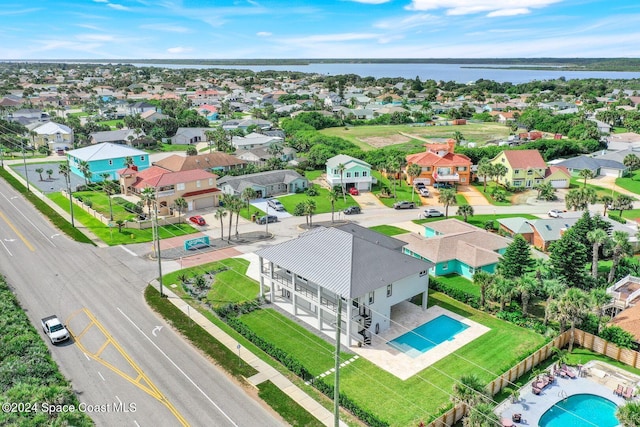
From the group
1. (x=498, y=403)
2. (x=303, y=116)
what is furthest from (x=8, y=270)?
(x=303, y=116)

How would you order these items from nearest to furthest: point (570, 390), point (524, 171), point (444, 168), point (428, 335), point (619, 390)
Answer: point (619, 390) < point (570, 390) < point (428, 335) < point (444, 168) < point (524, 171)

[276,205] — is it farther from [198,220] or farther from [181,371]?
[181,371]

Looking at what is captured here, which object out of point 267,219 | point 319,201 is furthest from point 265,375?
point 319,201

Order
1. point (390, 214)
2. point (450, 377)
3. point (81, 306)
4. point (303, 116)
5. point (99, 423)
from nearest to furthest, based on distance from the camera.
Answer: point (99, 423), point (450, 377), point (81, 306), point (390, 214), point (303, 116)

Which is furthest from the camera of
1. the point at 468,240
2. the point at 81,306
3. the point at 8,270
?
the point at 468,240

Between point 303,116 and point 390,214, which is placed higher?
point 303,116

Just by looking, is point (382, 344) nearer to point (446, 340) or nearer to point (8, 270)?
point (446, 340)

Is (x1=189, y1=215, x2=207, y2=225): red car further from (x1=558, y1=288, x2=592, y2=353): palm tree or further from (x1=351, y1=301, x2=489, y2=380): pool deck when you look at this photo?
(x1=558, y1=288, x2=592, y2=353): palm tree

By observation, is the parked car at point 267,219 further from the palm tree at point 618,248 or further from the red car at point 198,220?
the palm tree at point 618,248
